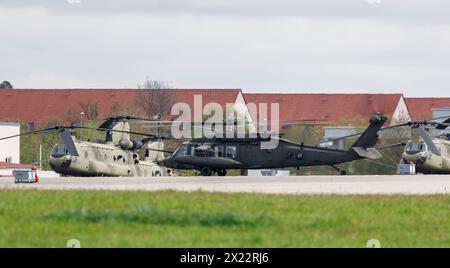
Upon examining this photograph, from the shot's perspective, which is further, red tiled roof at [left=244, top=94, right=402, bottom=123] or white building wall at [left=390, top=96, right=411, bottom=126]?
red tiled roof at [left=244, top=94, right=402, bottom=123]

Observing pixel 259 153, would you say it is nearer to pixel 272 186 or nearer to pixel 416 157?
pixel 416 157

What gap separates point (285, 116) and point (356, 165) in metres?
58.5

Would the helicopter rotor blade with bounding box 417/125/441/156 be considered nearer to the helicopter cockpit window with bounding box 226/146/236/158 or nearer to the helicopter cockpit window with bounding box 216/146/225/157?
the helicopter cockpit window with bounding box 226/146/236/158

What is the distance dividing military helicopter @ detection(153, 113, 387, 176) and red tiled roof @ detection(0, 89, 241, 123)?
8123 cm

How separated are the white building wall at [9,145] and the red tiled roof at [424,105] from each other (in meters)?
50.6

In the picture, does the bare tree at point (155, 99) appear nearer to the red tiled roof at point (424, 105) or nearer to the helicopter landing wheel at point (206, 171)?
the red tiled roof at point (424, 105)

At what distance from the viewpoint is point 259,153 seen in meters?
66.2

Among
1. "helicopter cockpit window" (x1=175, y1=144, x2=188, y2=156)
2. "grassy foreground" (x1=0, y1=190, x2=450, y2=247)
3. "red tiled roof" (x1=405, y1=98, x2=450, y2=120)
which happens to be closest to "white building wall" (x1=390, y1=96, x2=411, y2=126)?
"red tiled roof" (x1=405, y1=98, x2=450, y2=120)

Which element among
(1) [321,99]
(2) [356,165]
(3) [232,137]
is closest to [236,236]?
(3) [232,137]

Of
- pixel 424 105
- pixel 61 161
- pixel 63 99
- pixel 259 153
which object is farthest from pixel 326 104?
pixel 61 161

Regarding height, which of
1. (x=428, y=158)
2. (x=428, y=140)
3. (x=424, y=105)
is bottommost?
(x=428, y=158)

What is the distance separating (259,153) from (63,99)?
92889 millimetres

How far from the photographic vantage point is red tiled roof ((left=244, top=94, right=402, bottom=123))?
5797 inches

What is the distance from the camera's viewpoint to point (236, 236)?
22.1 meters
